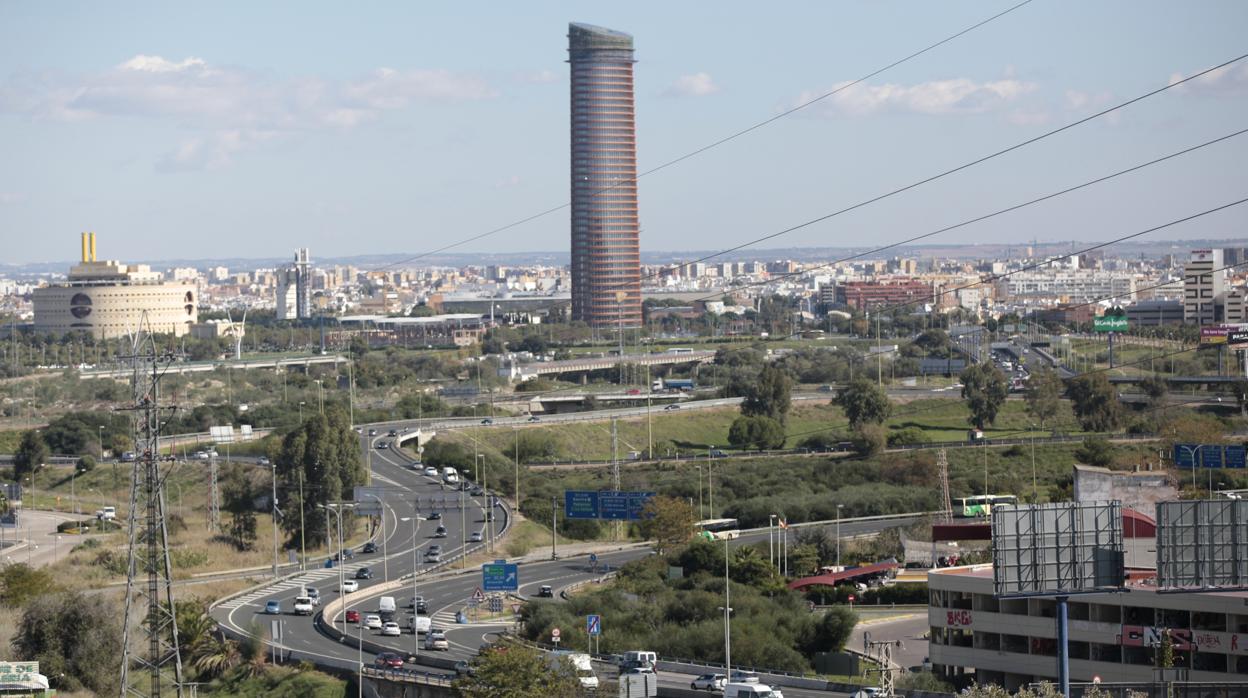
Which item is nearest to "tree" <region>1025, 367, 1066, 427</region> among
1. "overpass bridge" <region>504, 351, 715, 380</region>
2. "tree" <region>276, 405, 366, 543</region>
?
"tree" <region>276, 405, 366, 543</region>

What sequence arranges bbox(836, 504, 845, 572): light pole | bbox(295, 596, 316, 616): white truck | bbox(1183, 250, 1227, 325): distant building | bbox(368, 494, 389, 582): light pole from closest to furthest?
bbox(295, 596, 316, 616): white truck
bbox(368, 494, 389, 582): light pole
bbox(836, 504, 845, 572): light pole
bbox(1183, 250, 1227, 325): distant building

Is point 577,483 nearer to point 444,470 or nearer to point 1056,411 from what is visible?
point 444,470

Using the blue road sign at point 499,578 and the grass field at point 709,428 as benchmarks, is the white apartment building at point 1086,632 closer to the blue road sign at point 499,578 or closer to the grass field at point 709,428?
the blue road sign at point 499,578

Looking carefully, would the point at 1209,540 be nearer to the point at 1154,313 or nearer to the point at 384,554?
the point at 384,554

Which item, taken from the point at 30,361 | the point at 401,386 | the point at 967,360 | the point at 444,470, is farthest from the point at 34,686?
the point at 30,361

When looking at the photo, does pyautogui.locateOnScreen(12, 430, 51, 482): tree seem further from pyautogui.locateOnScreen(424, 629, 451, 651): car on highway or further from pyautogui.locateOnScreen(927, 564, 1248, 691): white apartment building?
pyautogui.locateOnScreen(927, 564, 1248, 691): white apartment building

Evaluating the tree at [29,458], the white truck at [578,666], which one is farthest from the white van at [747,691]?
the tree at [29,458]

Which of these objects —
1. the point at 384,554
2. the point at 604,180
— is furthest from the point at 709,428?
the point at 604,180
